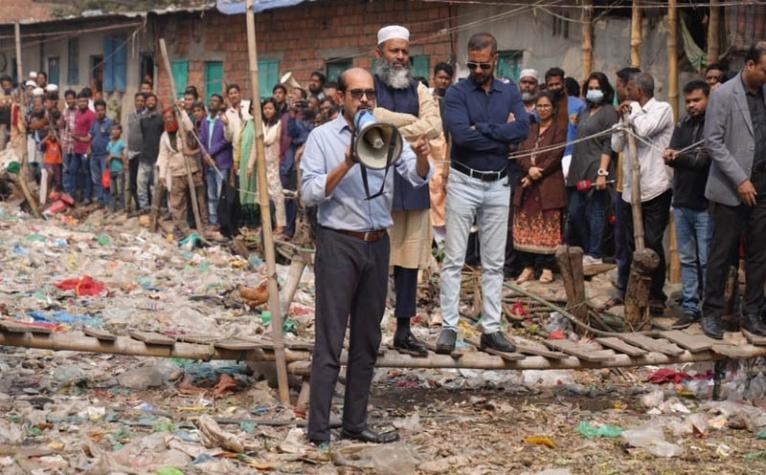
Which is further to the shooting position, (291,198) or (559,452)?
(291,198)

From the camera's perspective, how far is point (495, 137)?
296 inches

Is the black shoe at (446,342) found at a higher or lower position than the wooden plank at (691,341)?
higher

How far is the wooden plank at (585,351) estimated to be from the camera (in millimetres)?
7875

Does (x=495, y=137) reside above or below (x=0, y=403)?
above

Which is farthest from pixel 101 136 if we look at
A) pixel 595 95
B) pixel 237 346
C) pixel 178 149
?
pixel 237 346

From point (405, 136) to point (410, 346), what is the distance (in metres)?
1.35

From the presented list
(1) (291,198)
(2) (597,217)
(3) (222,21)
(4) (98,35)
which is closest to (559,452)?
(2) (597,217)

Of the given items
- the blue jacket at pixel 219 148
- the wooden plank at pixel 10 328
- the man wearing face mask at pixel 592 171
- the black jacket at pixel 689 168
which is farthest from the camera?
the blue jacket at pixel 219 148

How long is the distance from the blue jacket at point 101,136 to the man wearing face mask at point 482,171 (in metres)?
13.5

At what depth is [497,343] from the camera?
784cm

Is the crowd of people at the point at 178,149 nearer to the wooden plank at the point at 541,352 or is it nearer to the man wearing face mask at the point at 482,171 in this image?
the man wearing face mask at the point at 482,171

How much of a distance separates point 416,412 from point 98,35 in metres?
21.1

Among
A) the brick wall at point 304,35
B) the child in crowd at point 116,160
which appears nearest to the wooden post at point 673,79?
the brick wall at point 304,35

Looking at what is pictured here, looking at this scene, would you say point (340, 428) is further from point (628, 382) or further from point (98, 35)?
point (98, 35)
